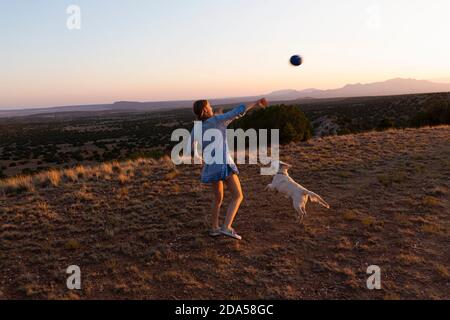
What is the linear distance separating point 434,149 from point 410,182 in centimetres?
504

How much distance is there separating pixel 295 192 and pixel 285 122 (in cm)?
1470

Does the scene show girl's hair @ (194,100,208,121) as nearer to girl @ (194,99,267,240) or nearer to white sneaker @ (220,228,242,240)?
girl @ (194,99,267,240)

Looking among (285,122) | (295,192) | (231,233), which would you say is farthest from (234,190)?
(285,122)

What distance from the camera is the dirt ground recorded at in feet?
15.0

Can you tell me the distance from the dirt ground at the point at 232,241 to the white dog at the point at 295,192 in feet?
1.19

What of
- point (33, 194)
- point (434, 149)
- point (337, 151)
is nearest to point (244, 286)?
point (33, 194)

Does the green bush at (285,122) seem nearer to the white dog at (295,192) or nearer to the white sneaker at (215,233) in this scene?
the white dog at (295,192)

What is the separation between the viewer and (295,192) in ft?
21.0

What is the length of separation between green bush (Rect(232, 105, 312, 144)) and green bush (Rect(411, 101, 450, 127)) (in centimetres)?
1179

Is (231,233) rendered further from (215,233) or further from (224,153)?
(224,153)

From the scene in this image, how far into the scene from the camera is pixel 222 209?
7.61 meters

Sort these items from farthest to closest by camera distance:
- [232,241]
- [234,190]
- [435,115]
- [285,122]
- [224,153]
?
1. [435,115]
2. [285,122]
3. [232,241]
4. [234,190]
5. [224,153]

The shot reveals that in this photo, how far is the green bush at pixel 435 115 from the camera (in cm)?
2681

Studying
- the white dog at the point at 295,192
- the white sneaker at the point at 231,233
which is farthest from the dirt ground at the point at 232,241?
the white dog at the point at 295,192
